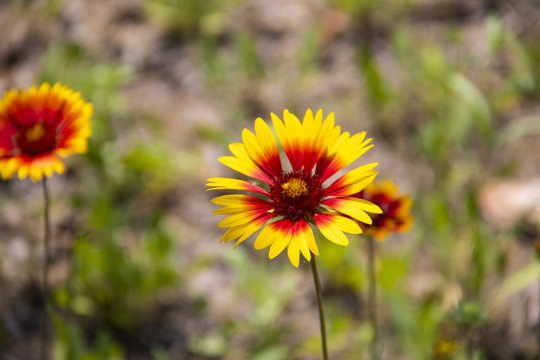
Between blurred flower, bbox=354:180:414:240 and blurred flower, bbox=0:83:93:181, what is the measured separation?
35.7 inches

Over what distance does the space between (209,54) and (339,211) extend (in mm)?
1966

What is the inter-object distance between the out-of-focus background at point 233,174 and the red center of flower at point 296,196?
58 centimetres

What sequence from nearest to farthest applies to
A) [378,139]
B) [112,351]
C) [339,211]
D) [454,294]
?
1. [339,211]
2. [112,351]
3. [454,294]
4. [378,139]

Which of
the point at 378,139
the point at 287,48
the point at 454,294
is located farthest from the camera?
the point at 287,48

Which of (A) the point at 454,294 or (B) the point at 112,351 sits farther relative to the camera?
(A) the point at 454,294

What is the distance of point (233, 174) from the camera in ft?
9.06

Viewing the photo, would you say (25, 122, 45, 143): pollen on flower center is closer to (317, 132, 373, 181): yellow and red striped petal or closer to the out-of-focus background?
the out-of-focus background

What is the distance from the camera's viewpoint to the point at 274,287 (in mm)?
2350

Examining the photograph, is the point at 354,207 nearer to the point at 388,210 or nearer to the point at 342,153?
the point at 342,153

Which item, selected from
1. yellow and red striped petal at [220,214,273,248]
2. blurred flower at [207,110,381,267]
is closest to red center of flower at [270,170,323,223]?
blurred flower at [207,110,381,267]

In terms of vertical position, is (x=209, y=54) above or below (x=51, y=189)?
above

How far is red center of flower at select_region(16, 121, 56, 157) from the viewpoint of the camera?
160 cm

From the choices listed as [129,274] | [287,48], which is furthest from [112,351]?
[287,48]

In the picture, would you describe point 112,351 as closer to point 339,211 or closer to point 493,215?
point 339,211
